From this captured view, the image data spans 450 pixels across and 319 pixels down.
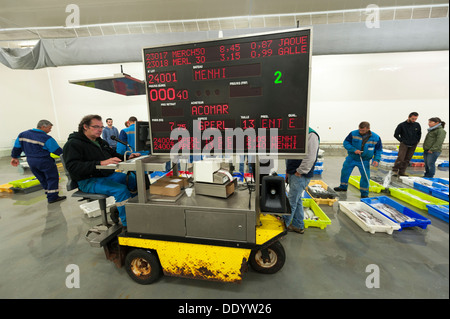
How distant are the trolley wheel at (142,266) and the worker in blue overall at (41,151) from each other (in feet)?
10.3

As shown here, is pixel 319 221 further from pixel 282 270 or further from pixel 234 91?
pixel 234 91

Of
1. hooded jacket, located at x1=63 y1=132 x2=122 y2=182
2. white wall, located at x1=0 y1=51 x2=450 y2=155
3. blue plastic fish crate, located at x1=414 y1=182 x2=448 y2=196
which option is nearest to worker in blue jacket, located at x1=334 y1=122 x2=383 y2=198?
blue plastic fish crate, located at x1=414 y1=182 x2=448 y2=196

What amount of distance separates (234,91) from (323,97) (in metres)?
7.03

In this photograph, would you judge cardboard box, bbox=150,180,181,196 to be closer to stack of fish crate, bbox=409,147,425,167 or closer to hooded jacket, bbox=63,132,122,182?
hooded jacket, bbox=63,132,122,182

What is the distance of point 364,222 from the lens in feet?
9.45

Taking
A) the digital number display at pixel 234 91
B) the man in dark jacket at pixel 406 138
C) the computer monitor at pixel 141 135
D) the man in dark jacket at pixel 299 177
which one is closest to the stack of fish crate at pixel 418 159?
the man in dark jacket at pixel 406 138

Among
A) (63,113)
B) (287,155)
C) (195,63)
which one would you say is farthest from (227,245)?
(63,113)

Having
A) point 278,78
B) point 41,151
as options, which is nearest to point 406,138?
point 278,78

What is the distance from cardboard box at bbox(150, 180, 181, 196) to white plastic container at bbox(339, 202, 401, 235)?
9.11ft

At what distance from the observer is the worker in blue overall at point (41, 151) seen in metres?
3.75

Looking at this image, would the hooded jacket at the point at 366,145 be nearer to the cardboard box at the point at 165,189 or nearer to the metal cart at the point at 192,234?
the metal cart at the point at 192,234

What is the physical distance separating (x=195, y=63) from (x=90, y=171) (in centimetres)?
167

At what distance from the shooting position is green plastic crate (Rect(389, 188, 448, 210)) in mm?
3342

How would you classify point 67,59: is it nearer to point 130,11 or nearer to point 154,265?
point 130,11
